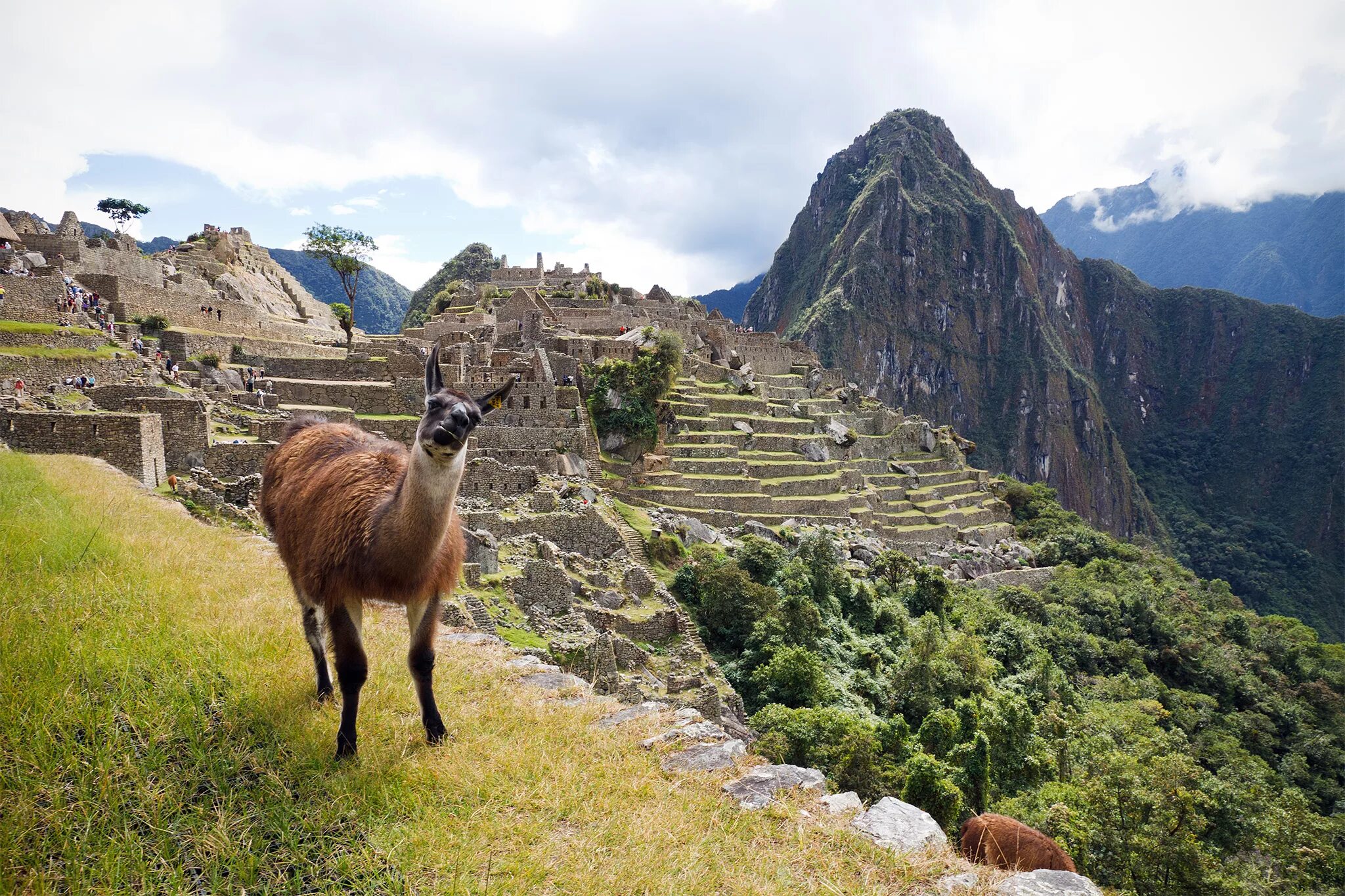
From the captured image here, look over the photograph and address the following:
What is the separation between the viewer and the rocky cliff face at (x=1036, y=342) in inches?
5659

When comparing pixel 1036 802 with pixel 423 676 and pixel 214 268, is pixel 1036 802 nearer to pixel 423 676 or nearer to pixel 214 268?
pixel 423 676

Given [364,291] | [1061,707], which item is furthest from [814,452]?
[364,291]

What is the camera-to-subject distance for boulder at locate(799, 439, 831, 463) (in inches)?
1281

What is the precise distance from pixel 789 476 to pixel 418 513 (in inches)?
1098

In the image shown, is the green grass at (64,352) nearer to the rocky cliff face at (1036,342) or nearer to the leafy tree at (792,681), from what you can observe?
the leafy tree at (792,681)

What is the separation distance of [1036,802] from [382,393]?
66.8 ft

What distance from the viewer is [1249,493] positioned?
14038 centimetres

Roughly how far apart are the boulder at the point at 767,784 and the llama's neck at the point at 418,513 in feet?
7.25

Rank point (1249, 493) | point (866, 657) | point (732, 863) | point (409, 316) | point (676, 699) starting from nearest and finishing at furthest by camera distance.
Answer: point (732, 863) < point (676, 699) < point (866, 657) < point (409, 316) < point (1249, 493)

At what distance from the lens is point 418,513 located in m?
2.97

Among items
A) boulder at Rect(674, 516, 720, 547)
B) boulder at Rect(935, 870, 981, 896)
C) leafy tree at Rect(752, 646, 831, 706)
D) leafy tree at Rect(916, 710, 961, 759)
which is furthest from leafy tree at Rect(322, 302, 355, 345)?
boulder at Rect(935, 870, 981, 896)

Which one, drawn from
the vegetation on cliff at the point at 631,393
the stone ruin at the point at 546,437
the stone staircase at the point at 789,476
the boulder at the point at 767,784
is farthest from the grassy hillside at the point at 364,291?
the boulder at the point at 767,784

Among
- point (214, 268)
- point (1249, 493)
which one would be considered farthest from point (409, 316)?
point (1249, 493)

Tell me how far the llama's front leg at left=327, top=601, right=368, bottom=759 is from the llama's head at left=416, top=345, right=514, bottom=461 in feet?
3.30
